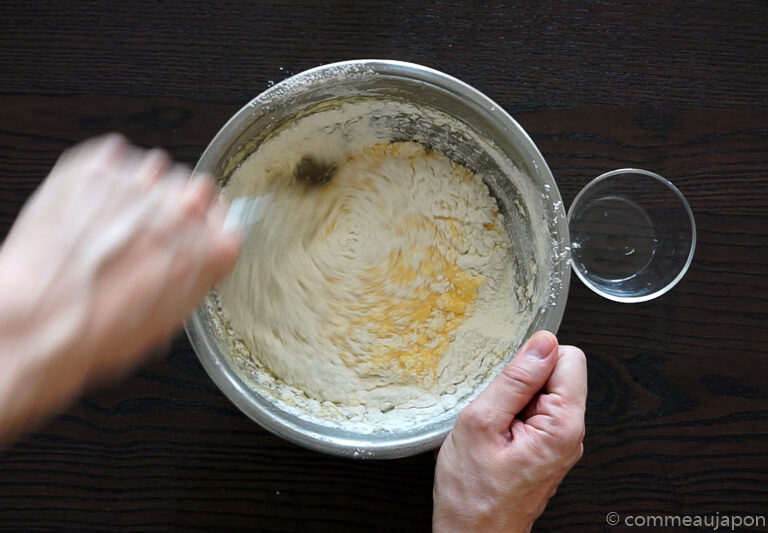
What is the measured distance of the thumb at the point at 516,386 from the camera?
35.3 inches

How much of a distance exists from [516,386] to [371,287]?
0.30 metres

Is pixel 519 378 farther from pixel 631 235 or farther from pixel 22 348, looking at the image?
pixel 22 348

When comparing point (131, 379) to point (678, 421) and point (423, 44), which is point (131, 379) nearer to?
point (423, 44)

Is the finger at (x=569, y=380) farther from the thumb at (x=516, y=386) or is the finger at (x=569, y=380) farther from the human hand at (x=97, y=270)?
the human hand at (x=97, y=270)

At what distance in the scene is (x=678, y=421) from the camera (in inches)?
43.9

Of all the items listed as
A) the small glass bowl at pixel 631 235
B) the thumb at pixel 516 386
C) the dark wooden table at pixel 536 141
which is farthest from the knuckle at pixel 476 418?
the small glass bowl at pixel 631 235

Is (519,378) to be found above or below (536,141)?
below

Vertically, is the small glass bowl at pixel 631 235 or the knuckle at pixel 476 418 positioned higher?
the small glass bowl at pixel 631 235

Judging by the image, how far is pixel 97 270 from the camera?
70 centimetres

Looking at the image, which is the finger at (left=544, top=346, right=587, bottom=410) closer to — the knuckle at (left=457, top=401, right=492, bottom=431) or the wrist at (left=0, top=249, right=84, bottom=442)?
the knuckle at (left=457, top=401, right=492, bottom=431)

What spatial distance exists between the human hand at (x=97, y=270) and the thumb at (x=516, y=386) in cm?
42

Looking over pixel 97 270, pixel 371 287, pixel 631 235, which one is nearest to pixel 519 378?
pixel 371 287

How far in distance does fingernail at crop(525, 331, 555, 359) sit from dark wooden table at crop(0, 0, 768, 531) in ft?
0.73

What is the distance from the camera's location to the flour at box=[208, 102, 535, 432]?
1042mm
